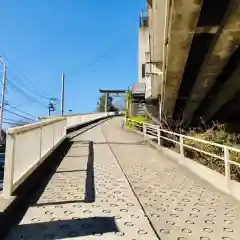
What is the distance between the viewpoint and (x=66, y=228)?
4.59m

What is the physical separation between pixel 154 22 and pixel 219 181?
664cm

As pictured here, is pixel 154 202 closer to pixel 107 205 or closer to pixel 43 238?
pixel 107 205

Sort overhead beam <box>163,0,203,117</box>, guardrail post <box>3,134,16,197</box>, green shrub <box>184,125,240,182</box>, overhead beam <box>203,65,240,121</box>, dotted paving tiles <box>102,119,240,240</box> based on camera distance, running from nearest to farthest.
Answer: dotted paving tiles <box>102,119,240,240</box>
guardrail post <box>3,134,16,197</box>
green shrub <box>184,125,240,182</box>
overhead beam <box>163,0,203,117</box>
overhead beam <box>203,65,240,121</box>

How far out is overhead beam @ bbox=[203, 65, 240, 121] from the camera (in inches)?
584

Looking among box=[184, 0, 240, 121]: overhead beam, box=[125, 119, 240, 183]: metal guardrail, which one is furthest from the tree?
box=[184, 0, 240, 121]: overhead beam

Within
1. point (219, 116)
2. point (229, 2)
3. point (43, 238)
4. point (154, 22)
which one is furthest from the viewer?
point (219, 116)

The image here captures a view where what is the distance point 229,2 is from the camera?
33.4 feet

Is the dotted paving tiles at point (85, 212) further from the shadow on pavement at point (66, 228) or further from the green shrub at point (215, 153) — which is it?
the green shrub at point (215, 153)

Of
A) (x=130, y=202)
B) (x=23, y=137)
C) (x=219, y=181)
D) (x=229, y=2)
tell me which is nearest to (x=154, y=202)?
(x=130, y=202)

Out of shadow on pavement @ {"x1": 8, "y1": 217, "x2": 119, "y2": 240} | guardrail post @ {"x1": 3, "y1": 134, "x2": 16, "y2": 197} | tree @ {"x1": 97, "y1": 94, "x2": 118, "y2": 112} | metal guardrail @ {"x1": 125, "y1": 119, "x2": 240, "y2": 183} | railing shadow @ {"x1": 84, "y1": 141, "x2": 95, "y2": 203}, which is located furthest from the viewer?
tree @ {"x1": 97, "y1": 94, "x2": 118, "y2": 112}

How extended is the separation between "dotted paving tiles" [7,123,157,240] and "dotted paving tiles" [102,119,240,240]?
254 millimetres

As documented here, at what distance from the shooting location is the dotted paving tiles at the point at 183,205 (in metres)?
4.60

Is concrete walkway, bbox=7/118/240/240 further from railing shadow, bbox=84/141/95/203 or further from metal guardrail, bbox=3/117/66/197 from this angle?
metal guardrail, bbox=3/117/66/197

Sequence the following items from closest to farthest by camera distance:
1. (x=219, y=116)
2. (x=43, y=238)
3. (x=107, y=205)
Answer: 1. (x=43, y=238)
2. (x=107, y=205)
3. (x=219, y=116)
